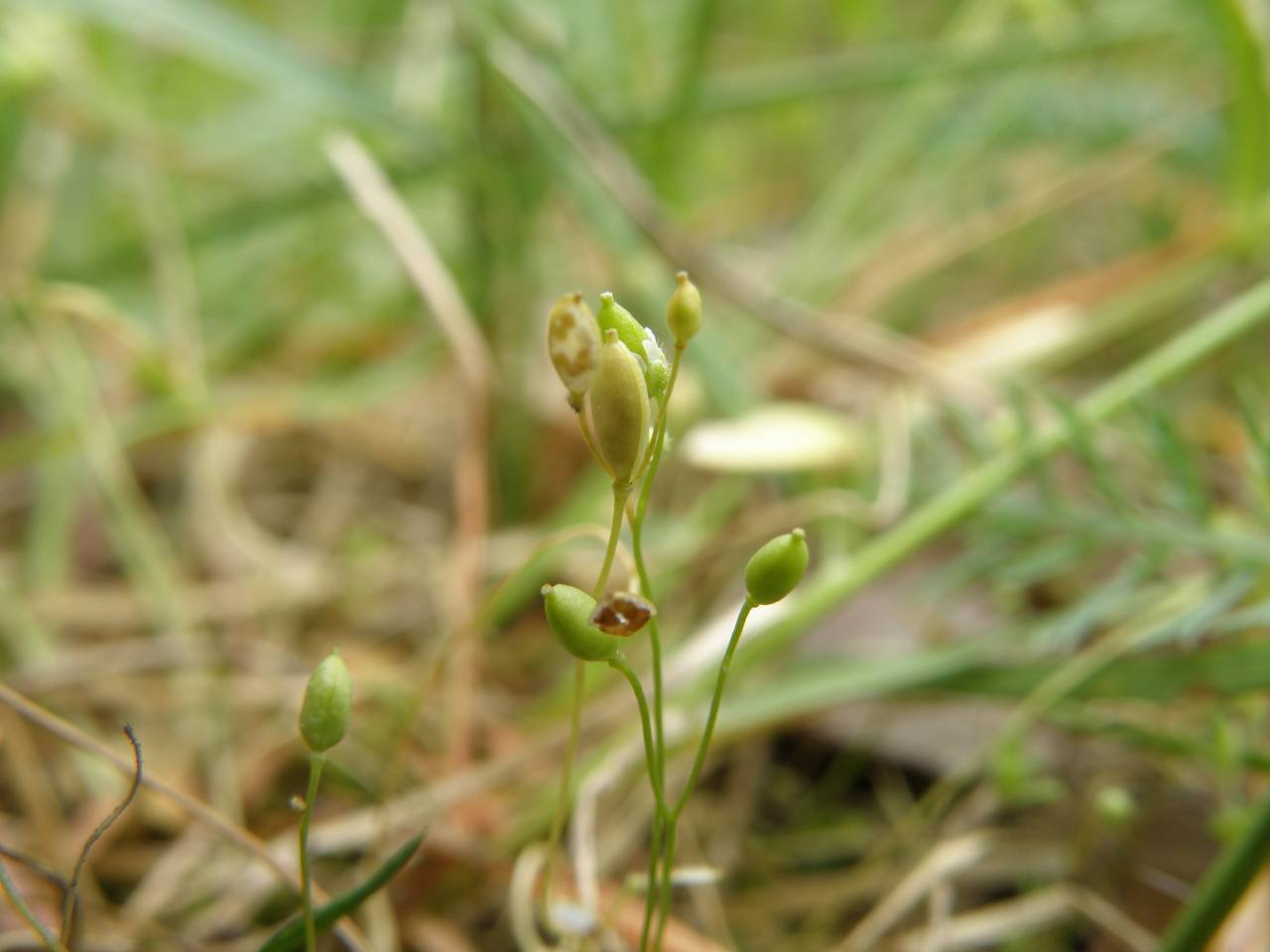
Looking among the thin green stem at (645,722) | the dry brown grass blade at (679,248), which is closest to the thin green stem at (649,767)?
the thin green stem at (645,722)

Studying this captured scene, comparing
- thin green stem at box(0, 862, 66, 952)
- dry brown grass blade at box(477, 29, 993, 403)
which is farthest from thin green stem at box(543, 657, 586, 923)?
dry brown grass blade at box(477, 29, 993, 403)

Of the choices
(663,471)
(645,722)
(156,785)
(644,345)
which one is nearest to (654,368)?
(644,345)

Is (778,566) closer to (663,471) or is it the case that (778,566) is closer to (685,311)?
(685,311)

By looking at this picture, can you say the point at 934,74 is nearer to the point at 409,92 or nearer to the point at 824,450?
the point at 824,450

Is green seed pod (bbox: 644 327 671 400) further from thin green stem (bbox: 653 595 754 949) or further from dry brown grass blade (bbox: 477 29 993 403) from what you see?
dry brown grass blade (bbox: 477 29 993 403)

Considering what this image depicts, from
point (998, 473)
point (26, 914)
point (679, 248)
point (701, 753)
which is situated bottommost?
point (26, 914)
